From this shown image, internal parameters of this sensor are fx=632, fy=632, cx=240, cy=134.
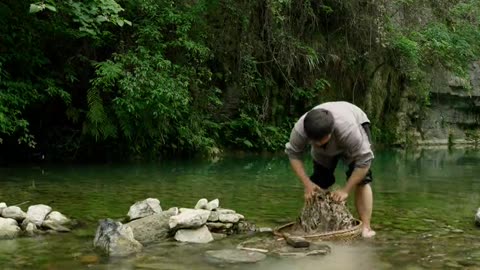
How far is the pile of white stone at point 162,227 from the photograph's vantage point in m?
4.62

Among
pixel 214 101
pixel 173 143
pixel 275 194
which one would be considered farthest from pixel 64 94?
pixel 275 194

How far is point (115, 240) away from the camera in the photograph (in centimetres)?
456

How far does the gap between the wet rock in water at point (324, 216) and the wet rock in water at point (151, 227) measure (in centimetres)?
114

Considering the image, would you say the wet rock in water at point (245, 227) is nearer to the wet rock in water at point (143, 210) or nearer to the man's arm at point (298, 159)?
the man's arm at point (298, 159)

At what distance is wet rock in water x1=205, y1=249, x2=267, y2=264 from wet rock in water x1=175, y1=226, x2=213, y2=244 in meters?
0.36

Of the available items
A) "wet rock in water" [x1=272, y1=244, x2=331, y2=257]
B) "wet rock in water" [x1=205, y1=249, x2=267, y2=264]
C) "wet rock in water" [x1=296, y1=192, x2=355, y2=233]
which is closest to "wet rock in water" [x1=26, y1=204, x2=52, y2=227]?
"wet rock in water" [x1=205, y1=249, x2=267, y2=264]

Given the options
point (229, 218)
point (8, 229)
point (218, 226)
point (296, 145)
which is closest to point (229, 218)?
point (229, 218)

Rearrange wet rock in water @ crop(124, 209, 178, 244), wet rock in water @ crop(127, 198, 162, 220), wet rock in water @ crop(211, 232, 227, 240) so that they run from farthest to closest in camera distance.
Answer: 1. wet rock in water @ crop(127, 198, 162, 220)
2. wet rock in water @ crop(211, 232, 227, 240)
3. wet rock in water @ crop(124, 209, 178, 244)

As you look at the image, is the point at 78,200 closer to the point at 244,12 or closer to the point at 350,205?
the point at 350,205

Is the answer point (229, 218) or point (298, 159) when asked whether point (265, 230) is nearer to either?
point (229, 218)

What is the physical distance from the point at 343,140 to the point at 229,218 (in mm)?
1195

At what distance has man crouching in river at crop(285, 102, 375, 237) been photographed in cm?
486

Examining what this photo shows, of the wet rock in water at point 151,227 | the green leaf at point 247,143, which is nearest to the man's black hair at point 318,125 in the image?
the wet rock in water at point 151,227

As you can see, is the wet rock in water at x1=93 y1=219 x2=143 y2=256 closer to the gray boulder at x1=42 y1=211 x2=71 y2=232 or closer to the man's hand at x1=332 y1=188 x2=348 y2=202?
the gray boulder at x1=42 y1=211 x2=71 y2=232
